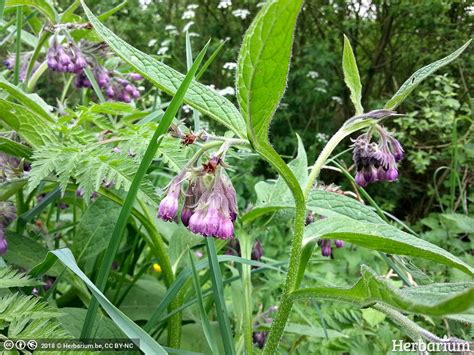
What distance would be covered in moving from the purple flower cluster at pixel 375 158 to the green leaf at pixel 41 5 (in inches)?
36.7

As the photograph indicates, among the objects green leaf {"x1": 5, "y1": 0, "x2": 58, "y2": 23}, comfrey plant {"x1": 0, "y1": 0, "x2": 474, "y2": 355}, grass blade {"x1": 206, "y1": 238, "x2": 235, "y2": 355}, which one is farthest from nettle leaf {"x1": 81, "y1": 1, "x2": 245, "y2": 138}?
green leaf {"x1": 5, "y1": 0, "x2": 58, "y2": 23}

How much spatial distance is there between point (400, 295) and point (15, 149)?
0.83m

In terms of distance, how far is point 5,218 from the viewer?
101 cm

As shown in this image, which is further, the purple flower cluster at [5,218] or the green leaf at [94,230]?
the green leaf at [94,230]

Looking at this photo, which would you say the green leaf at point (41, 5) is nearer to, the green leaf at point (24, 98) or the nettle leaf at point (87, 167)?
the green leaf at point (24, 98)

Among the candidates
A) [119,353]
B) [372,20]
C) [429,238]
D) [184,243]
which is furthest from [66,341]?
[372,20]

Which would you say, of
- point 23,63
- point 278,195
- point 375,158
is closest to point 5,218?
point 278,195

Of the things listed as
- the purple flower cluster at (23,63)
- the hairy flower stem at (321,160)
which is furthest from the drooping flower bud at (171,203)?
the purple flower cluster at (23,63)

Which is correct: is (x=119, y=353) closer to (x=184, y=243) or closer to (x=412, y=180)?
(x=184, y=243)

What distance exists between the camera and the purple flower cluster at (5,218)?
3.17 ft

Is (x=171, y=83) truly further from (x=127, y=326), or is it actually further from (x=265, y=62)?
(x=127, y=326)

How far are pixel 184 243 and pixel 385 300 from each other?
0.65 meters

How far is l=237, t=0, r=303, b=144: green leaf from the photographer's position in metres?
0.54

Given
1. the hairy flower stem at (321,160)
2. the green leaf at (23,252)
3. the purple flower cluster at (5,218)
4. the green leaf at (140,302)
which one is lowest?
the green leaf at (140,302)
